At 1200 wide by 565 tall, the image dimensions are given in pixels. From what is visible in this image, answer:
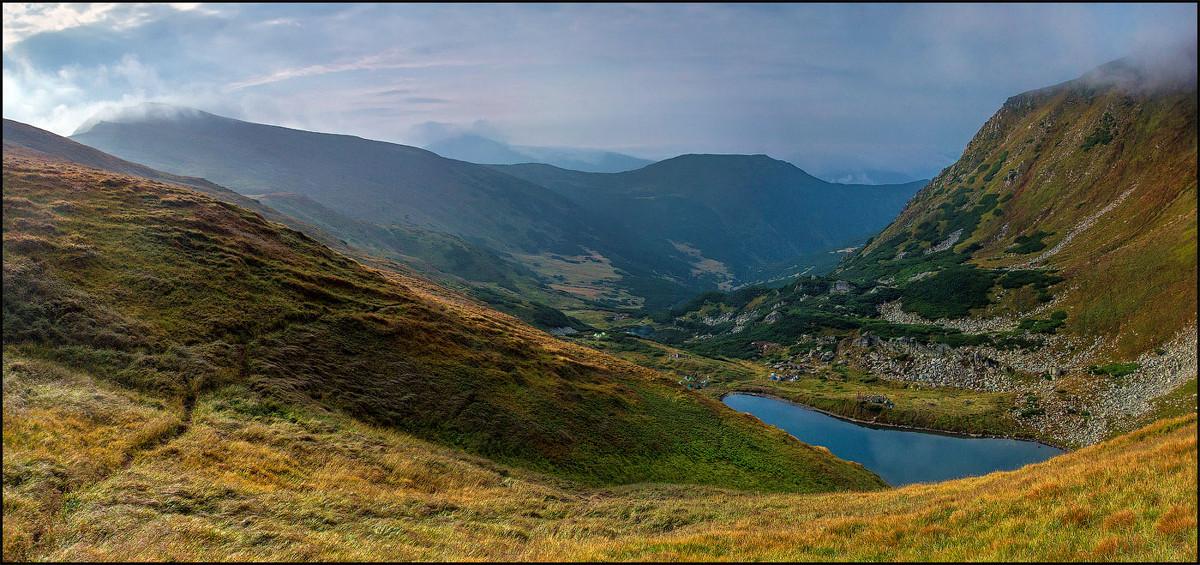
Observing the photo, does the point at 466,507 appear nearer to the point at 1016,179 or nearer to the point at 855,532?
the point at 855,532

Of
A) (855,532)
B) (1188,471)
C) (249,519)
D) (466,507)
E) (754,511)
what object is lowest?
(754,511)

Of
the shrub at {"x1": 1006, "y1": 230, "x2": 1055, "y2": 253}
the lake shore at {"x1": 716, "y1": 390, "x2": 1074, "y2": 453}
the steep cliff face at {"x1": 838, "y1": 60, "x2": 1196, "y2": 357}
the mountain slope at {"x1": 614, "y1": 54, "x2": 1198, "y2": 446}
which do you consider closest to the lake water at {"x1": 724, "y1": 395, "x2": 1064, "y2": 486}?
the lake shore at {"x1": 716, "y1": 390, "x2": 1074, "y2": 453}

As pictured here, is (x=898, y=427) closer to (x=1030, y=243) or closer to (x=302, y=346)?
(x=1030, y=243)

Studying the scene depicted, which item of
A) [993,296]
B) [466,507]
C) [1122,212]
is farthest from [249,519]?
[1122,212]

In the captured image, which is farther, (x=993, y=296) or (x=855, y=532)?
(x=993, y=296)

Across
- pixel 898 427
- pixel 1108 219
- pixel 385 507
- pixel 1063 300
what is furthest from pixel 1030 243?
pixel 385 507

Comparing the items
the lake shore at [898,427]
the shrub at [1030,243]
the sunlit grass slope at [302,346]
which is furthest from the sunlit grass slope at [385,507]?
the shrub at [1030,243]

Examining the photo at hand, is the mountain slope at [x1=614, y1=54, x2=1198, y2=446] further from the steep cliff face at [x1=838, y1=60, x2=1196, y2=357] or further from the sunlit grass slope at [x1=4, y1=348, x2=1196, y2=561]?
the sunlit grass slope at [x1=4, y1=348, x2=1196, y2=561]
